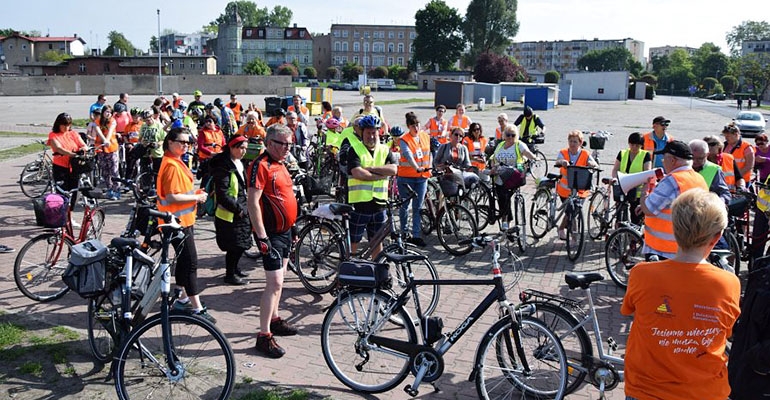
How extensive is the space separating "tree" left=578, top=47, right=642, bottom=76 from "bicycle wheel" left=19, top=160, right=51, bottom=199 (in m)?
133

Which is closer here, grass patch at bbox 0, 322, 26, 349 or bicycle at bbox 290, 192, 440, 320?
grass patch at bbox 0, 322, 26, 349

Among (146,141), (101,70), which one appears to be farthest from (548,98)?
(101,70)

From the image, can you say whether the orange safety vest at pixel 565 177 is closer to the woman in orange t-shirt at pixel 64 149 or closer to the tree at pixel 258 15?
the woman in orange t-shirt at pixel 64 149

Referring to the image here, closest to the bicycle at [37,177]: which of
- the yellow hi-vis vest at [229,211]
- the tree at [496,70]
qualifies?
the yellow hi-vis vest at [229,211]

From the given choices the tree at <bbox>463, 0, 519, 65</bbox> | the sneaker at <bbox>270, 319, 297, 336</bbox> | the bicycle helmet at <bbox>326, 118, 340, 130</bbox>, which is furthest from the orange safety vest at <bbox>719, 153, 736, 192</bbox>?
the tree at <bbox>463, 0, 519, 65</bbox>

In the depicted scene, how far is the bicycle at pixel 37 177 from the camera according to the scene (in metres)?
12.3

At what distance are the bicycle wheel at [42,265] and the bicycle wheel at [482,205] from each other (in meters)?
5.26

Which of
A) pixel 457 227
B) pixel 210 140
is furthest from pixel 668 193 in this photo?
pixel 210 140

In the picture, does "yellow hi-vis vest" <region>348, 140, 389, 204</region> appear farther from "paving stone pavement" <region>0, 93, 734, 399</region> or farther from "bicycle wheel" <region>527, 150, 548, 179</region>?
"bicycle wheel" <region>527, 150, 548, 179</region>

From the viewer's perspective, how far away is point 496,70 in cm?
7588

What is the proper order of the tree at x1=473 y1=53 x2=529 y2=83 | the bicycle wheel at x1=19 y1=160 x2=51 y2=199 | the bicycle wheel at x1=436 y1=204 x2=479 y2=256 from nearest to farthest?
the bicycle wheel at x1=436 y1=204 x2=479 y2=256
the bicycle wheel at x1=19 y1=160 x2=51 y2=199
the tree at x1=473 y1=53 x2=529 y2=83

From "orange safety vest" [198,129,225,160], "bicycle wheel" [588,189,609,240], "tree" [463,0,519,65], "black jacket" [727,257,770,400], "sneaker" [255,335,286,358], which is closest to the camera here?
"black jacket" [727,257,770,400]

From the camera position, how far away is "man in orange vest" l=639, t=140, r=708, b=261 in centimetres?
526

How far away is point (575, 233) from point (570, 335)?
427cm
